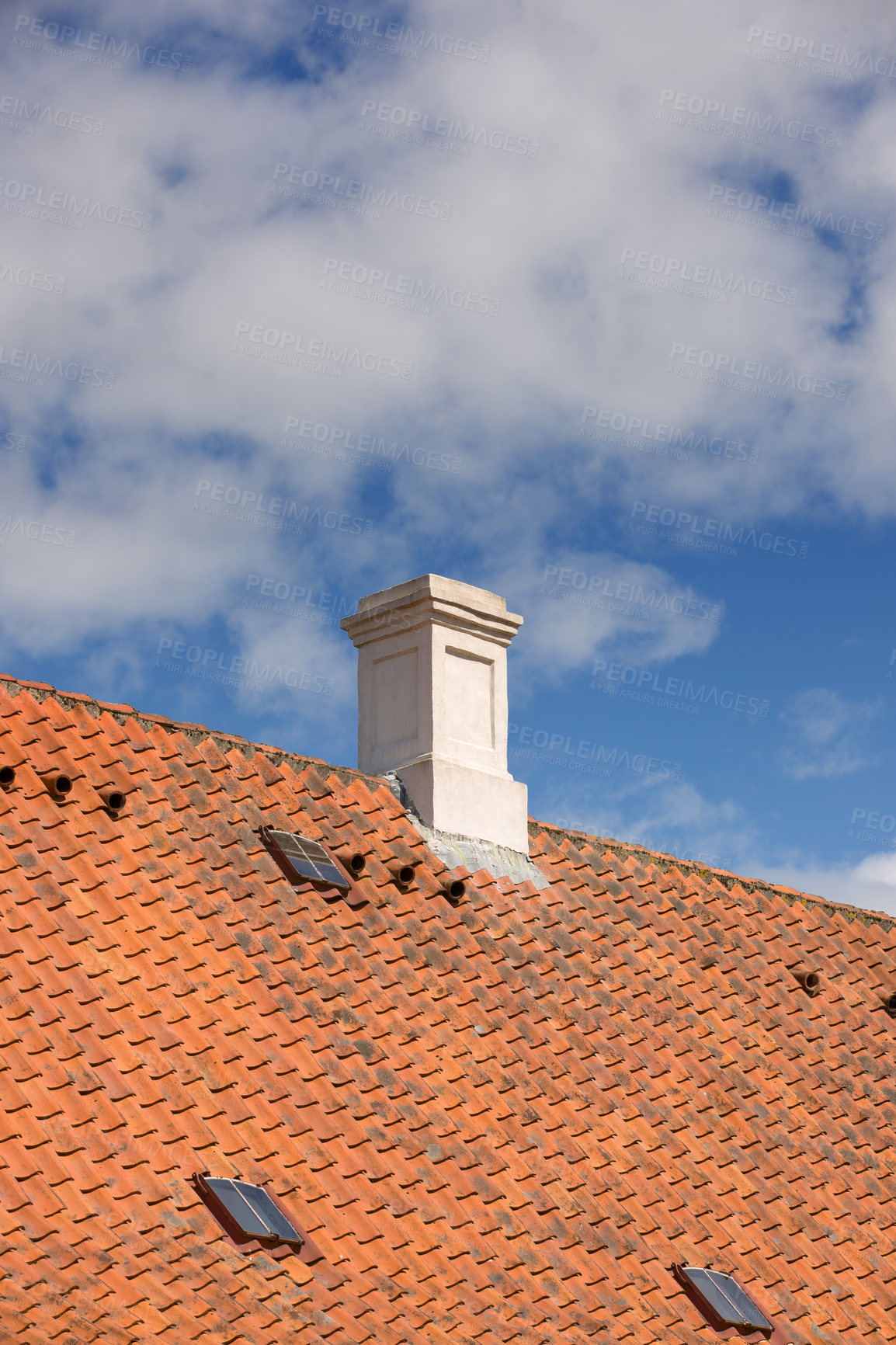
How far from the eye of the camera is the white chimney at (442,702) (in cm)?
1314

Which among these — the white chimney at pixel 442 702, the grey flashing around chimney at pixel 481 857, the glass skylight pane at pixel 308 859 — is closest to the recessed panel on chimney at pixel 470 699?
the white chimney at pixel 442 702

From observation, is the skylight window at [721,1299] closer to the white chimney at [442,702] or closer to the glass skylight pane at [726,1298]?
the glass skylight pane at [726,1298]

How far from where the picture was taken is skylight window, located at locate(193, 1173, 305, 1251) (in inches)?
344

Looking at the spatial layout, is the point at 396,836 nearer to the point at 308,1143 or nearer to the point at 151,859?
the point at 151,859

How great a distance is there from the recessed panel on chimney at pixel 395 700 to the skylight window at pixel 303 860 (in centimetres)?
185

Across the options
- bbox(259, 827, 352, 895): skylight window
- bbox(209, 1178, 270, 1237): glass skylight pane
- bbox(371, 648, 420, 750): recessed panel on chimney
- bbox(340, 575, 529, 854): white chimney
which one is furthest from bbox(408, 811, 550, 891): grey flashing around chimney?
bbox(209, 1178, 270, 1237): glass skylight pane

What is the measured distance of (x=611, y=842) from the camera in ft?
46.3

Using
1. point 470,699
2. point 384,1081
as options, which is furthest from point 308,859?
point 470,699

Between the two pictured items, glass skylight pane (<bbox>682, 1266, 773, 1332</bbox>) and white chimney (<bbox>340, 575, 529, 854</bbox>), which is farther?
white chimney (<bbox>340, 575, 529, 854</bbox>)

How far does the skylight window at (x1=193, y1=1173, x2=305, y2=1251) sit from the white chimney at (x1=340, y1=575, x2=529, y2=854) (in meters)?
4.27

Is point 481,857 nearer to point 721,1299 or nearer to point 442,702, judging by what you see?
point 442,702

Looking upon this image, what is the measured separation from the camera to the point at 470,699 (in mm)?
13672

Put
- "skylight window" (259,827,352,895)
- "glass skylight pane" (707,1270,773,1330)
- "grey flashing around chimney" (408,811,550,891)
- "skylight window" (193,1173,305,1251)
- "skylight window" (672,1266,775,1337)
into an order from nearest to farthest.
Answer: "skylight window" (193,1173,305,1251) → "skylight window" (672,1266,775,1337) → "glass skylight pane" (707,1270,773,1330) → "skylight window" (259,827,352,895) → "grey flashing around chimney" (408,811,550,891)

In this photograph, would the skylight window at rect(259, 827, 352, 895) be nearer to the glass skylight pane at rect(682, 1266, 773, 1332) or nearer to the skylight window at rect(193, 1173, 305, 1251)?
the skylight window at rect(193, 1173, 305, 1251)
